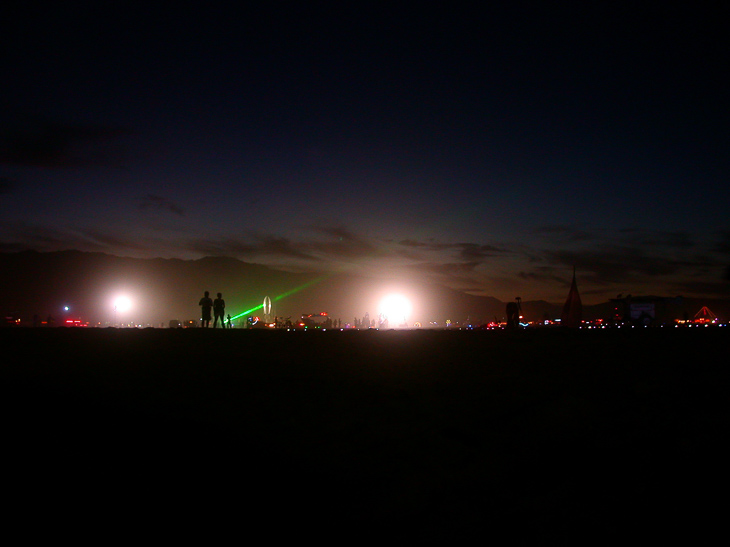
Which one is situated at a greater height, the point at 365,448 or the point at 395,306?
the point at 395,306

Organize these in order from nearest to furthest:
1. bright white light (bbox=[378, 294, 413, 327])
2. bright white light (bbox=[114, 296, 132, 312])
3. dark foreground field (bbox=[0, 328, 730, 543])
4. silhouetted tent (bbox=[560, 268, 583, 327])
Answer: dark foreground field (bbox=[0, 328, 730, 543]) < silhouetted tent (bbox=[560, 268, 583, 327]) < bright white light (bbox=[114, 296, 132, 312]) < bright white light (bbox=[378, 294, 413, 327])

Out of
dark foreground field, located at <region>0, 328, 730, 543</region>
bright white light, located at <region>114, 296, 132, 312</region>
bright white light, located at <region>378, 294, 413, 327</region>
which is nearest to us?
dark foreground field, located at <region>0, 328, 730, 543</region>

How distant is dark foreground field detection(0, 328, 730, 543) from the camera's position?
654 cm

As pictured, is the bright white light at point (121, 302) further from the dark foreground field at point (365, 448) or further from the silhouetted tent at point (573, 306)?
the dark foreground field at point (365, 448)

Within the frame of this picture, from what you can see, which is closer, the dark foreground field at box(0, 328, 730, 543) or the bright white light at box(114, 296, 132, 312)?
the dark foreground field at box(0, 328, 730, 543)

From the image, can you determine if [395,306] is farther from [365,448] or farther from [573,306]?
[365,448]

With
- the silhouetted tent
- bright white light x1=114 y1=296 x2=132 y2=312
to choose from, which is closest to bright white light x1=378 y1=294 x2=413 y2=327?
the silhouetted tent

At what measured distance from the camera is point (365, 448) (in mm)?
8383

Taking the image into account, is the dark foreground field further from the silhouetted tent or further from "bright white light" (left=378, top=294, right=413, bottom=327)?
"bright white light" (left=378, top=294, right=413, bottom=327)

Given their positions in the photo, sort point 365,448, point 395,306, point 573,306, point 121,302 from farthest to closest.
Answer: point 395,306 < point 121,302 < point 573,306 < point 365,448

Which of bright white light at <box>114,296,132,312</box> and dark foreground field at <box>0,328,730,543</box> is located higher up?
bright white light at <box>114,296,132,312</box>

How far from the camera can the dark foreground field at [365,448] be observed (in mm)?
6543

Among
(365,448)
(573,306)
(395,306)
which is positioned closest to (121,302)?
(395,306)

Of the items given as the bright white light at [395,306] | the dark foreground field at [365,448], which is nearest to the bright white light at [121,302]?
the bright white light at [395,306]
